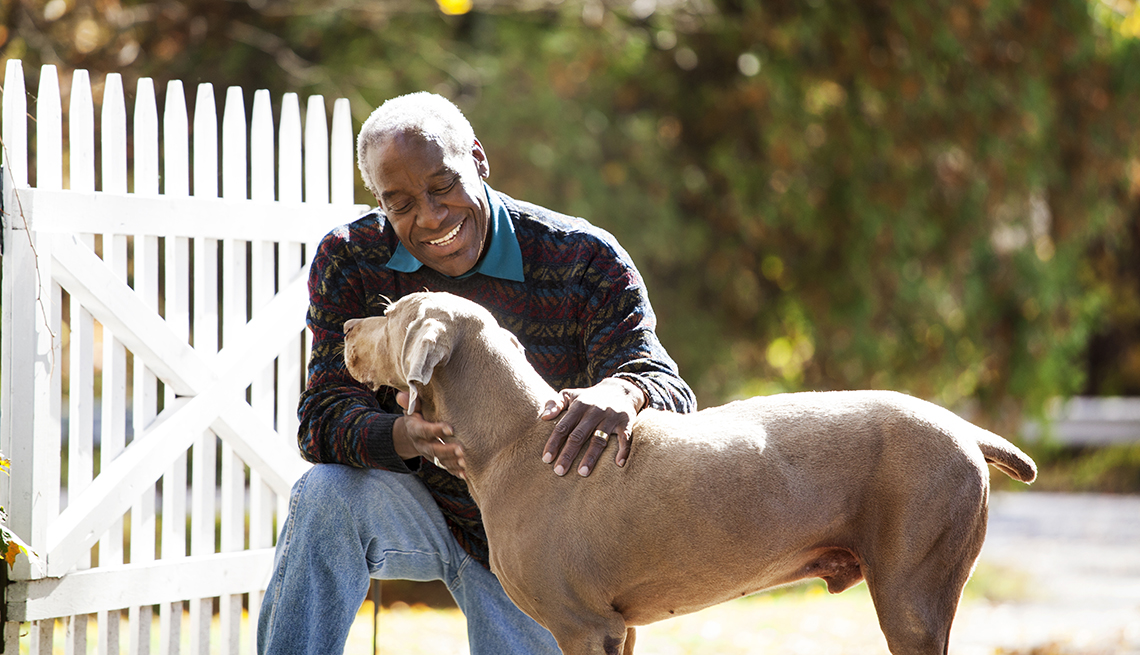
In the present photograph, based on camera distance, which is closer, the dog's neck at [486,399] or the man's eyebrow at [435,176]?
Result: the dog's neck at [486,399]

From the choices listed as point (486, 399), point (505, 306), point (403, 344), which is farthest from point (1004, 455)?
point (403, 344)

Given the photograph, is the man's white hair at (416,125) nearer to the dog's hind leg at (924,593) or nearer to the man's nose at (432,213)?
the man's nose at (432,213)

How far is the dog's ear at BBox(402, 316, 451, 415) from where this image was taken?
3.08 m

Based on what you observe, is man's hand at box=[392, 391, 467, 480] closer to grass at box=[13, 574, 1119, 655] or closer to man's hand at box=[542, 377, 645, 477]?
man's hand at box=[542, 377, 645, 477]

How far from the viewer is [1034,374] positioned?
962 centimetres

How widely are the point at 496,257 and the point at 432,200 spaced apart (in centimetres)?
36

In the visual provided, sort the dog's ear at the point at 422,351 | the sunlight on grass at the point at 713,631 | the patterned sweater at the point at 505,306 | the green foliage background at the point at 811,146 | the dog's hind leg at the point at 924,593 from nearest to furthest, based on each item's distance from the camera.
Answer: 1. the dog's hind leg at the point at 924,593
2. the dog's ear at the point at 422,351
3. the patterned sweater at the point at 505,306
4. the sunlight on grass at the point at 713,631
5. the green foliage background at the point at 811,146

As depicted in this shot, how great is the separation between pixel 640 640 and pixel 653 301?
3.85 meters

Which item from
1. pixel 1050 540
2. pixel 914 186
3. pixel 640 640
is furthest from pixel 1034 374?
pixel 640 640

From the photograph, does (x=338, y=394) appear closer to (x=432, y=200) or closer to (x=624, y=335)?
(x=432, y=200)

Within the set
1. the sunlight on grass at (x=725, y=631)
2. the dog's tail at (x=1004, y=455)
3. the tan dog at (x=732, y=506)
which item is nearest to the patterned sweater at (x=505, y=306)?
the tan dog at (x=732, y=506)

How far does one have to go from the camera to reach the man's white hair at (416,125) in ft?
11.3

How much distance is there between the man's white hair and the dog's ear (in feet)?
1.97

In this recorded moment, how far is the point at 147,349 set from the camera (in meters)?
4.41
